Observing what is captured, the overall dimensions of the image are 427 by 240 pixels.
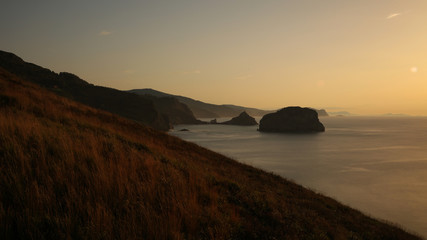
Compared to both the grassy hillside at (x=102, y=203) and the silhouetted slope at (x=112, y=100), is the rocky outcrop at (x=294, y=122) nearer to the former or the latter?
the silhouetted slope at (x=112, y=100)

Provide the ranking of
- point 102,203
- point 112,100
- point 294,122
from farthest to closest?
point 294,122, point 112,100, point 102,203

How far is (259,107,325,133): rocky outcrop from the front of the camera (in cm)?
A: 14625

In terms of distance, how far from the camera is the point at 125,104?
346 feet

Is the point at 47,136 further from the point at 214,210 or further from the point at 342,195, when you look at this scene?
the point at 342,195

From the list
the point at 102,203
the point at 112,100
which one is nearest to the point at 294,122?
the point at 112,100

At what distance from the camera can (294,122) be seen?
147 metres

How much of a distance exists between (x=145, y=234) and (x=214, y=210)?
1466 mm

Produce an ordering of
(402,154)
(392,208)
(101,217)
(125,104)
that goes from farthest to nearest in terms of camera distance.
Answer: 1. (125,104)
2. (402,154)
3. (392,208)
4. (101,217)

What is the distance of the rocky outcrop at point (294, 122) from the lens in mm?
146250

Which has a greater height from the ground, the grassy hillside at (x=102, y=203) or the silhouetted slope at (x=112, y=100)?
the silhouetted slope at (x=112, y=100)

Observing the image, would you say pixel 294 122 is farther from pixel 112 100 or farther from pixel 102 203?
pixel 102 203

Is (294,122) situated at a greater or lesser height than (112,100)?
lesser

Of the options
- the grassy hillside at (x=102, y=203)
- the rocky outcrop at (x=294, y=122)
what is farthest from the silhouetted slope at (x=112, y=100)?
the grassy hillside at (x=102, y=203)

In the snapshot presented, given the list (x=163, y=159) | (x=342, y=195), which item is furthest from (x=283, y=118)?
(x=163, y=159)
